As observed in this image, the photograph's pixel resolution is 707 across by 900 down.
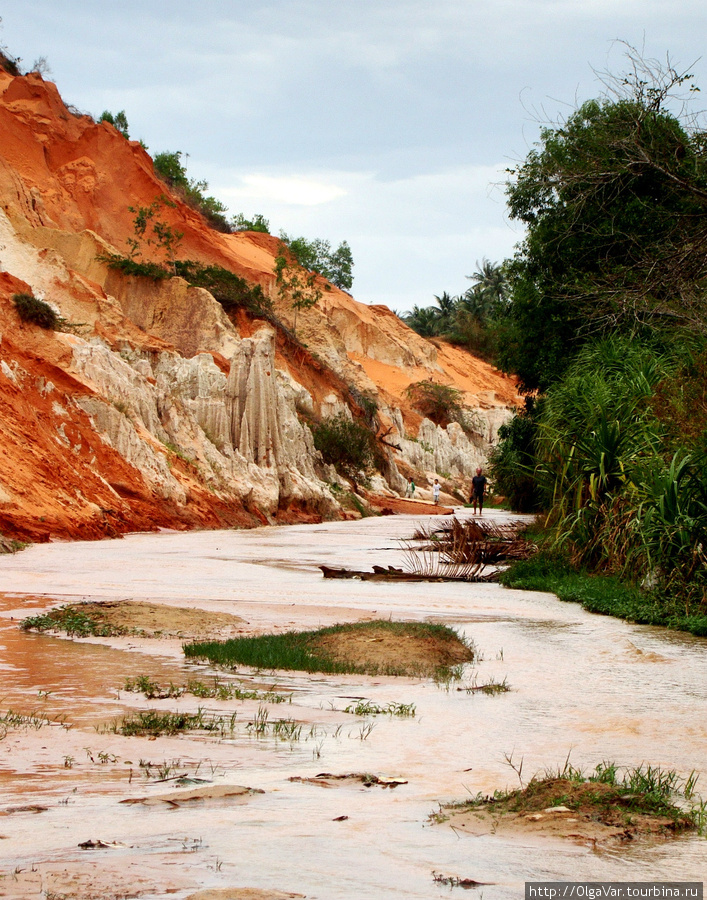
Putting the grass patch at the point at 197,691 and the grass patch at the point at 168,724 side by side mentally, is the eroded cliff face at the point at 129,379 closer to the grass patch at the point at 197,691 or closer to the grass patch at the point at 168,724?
the grass patch at the point at 197,691

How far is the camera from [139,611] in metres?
9.51

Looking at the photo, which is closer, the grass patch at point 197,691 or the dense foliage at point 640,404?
the grass patch at point 197,691

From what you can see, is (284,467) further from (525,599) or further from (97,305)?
(525,599)

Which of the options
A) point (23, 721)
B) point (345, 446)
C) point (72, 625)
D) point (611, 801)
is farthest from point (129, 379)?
point (611, 801)

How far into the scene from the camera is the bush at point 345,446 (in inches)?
1848

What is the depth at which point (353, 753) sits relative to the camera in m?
4.87

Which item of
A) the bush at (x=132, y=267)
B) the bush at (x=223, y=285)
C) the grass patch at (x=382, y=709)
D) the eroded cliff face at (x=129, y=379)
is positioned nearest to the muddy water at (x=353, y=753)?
the grass patch at (x=382, y=709)

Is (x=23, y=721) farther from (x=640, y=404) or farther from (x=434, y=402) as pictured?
(x=434, y=402)

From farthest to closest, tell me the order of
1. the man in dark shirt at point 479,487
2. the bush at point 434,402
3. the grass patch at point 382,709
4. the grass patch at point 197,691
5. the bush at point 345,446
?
the bush at point 434,402, the bush at point 345,446, the man in dark shirt at point 479,487, the grass patch at point 197,691, the grass patch at point 382,709

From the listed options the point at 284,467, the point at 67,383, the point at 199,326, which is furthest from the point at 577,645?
the point at 199,326

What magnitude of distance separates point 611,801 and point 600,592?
338 inches

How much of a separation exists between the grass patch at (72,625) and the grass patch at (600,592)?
5608mm

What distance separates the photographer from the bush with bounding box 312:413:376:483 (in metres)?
46.9

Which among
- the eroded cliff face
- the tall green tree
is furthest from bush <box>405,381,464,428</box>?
the tall green tree
